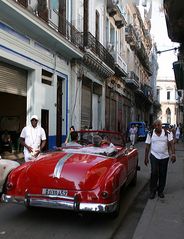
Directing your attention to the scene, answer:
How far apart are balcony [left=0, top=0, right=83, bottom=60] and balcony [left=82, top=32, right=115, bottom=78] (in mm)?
860

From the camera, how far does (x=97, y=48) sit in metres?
25.4

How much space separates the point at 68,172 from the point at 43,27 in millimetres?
10065

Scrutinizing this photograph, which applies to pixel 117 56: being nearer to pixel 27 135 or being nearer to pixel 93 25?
pixel 93 25

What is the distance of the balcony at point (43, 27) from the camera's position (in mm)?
13789

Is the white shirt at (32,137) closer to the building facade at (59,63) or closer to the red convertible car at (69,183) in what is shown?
the red convertible car at (69,183)

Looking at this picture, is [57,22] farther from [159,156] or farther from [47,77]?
[159,156]

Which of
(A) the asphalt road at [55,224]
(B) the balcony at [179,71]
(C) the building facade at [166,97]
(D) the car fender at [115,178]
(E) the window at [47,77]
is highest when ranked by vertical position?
(C) the building facade at [166,97]

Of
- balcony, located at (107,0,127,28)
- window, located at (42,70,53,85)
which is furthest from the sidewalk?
balcony, located at (107,0,127,28)

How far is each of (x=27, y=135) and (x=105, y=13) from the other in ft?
67.0

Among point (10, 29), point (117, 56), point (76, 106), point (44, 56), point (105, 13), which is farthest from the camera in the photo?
point (117, 56)

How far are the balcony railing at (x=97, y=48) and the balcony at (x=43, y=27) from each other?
90cm

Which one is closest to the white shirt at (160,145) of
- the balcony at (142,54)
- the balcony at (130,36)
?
the balcony at (130,36)

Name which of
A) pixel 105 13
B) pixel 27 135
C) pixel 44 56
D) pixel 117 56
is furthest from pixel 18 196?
pixel 117 56

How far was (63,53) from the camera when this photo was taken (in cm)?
1981
